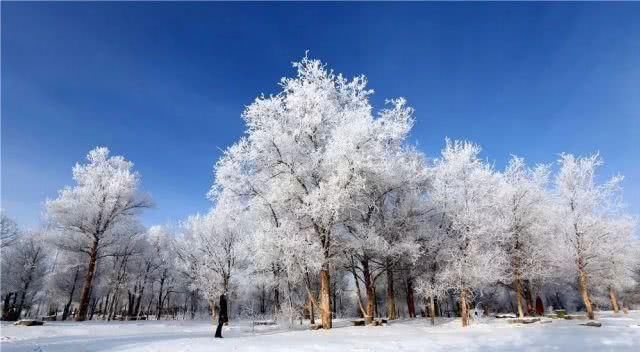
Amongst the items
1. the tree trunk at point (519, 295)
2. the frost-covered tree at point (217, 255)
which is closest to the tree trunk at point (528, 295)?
the tree trunk at point (519, 295)

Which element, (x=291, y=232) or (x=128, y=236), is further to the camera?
(x=128, y=236)

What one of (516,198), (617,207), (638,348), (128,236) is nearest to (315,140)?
(638,348)

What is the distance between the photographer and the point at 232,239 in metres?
39.5

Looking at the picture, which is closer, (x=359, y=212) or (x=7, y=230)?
(x=359, y=212)

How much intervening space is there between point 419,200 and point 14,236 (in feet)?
142

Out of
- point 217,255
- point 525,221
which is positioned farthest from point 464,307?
point 217,255

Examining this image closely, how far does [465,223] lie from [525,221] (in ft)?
37.4

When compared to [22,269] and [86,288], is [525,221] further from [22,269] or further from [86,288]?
[22,269]

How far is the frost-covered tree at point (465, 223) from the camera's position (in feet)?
76.3

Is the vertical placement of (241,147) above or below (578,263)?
above

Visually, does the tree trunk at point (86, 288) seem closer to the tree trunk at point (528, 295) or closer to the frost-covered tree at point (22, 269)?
the frost-covered tree at point (22, 269)

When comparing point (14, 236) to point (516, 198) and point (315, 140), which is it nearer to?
point (315, 140)

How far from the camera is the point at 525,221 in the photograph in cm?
3203

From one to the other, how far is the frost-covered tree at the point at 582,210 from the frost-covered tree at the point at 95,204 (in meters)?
33.7
